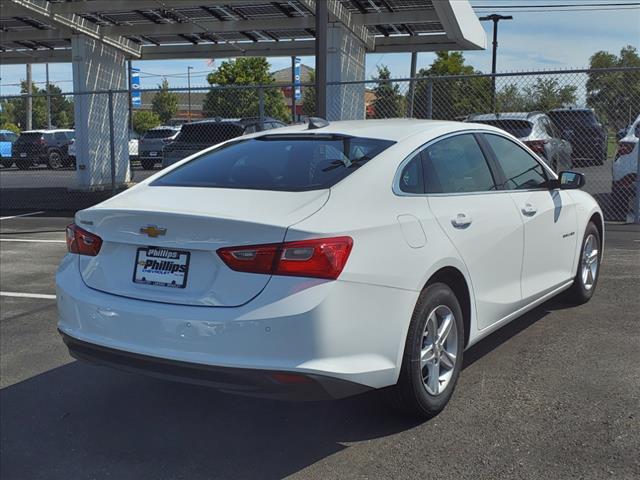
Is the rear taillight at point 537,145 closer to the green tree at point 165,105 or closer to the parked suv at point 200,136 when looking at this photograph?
the parked suv at point 200,136

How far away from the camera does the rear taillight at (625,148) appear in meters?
10.4

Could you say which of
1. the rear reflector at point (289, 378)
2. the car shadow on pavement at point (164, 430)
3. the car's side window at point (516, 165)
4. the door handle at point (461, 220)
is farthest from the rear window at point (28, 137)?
the rear reflector at point (289, 378)

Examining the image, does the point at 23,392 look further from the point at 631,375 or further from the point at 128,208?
the point at 631,375

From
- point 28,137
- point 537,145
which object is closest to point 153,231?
point 537,145

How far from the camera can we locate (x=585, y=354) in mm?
4789

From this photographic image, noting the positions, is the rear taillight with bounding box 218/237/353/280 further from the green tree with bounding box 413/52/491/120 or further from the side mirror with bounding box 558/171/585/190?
the green tree with bounding box 413/52/491/120

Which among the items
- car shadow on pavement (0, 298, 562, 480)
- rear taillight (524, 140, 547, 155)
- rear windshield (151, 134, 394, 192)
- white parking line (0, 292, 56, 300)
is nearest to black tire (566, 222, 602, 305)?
car shadow on pavement (0, 298, 562, 480)

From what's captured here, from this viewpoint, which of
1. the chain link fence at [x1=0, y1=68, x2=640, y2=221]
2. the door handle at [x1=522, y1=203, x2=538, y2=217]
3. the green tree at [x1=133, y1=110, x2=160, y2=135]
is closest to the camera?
the door handle at [x1=522, y1=203, x2=538, y2=217]

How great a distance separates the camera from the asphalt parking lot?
3.41m

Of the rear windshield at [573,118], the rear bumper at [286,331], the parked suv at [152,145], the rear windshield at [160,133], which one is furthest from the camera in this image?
the rear windshield at [160,133]

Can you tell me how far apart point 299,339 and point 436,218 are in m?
1.15

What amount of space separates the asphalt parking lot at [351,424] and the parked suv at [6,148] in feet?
88.2

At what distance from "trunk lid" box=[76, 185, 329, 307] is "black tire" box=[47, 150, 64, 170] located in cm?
2626

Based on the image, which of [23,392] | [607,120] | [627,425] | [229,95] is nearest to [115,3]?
[607,120]
